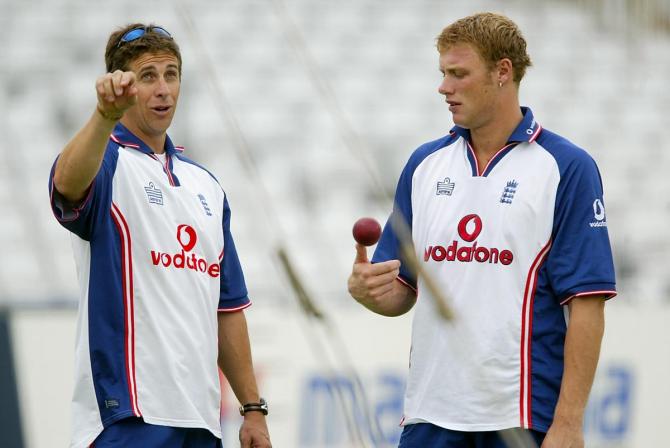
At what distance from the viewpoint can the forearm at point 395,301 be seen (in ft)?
12.1

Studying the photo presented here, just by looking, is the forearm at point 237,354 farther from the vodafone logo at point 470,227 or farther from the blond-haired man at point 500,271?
the vodafone logo at point 470,227

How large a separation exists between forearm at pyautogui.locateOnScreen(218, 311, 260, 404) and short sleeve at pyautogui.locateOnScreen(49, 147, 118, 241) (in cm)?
59

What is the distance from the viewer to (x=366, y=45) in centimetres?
1234

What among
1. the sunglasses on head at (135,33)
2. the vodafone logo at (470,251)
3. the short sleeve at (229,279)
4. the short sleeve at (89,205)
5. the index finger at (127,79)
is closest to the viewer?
the index finger at (127,79)

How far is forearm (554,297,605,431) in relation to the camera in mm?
3385

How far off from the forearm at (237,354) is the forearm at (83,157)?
761 mm

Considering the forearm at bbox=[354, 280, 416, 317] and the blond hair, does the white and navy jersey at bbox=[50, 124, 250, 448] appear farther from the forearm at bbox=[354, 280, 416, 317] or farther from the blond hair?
the blond hair

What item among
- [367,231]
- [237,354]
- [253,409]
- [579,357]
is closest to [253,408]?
[253,409]

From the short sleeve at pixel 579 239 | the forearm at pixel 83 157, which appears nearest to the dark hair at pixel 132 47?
the forearm at pixel 83 157

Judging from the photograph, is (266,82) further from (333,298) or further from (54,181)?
(54,181)

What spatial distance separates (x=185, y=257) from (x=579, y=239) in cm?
114

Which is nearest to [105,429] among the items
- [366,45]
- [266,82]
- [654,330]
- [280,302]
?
[280,302]

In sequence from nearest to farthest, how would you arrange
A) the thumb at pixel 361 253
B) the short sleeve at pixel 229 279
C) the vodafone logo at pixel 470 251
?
the thumb at pixel 361 253, the vodafone logo at pixel 470 251, the short sleeve at pixel 229 279

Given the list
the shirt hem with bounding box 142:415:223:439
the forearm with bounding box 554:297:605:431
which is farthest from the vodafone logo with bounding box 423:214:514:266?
the shirt hem with bounding box 142:415:223:439
